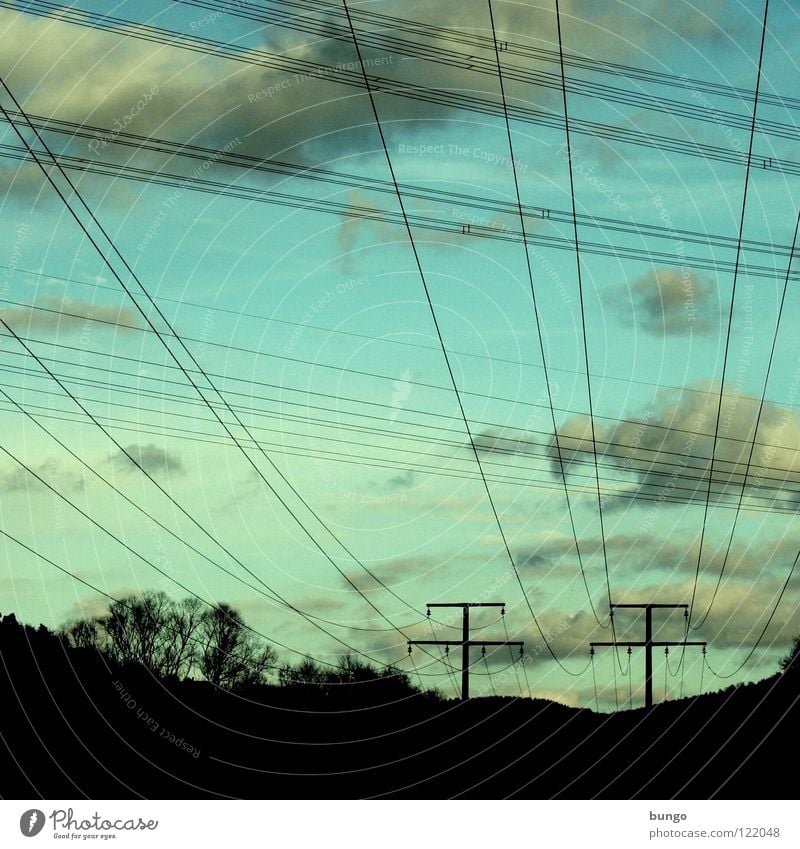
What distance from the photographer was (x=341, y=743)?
28609mm

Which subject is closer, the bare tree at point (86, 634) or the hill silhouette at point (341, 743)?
the hill silhouette at point (341, 743)

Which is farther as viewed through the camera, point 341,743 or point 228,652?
point 228,652

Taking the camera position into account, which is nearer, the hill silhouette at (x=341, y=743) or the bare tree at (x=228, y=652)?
the hill silhouette at (x=341, y=743)

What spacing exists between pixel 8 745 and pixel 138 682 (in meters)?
10.8

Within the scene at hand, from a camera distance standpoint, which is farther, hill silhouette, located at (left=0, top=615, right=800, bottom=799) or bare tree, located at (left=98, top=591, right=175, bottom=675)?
bare tree, located at (left=98, top=591, right=175, bottom=675)

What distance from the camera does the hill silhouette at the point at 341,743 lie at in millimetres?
24484

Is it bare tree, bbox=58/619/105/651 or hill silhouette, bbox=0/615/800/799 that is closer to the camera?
hill silhouette, bbox=0/615/800/799

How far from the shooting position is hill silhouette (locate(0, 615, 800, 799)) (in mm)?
24484

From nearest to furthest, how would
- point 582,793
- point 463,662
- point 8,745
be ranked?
point 8,745 → point 582,793 → point 463,662
